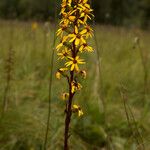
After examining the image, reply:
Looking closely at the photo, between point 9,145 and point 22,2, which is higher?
point 22,2

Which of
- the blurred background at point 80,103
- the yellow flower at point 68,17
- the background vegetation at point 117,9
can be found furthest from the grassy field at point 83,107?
the background vegetation at point 117,9

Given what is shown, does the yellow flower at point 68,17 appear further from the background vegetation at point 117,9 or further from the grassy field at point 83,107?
the background vegetation at point 117,9

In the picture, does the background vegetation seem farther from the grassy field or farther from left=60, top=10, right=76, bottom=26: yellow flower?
left=60, top=10, right=76, bottom=26: yellow flower

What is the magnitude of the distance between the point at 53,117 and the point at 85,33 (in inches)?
79.4

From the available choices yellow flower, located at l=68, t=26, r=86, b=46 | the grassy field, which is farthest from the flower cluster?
the grassy field

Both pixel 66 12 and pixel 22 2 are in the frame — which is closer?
pixel 66 12

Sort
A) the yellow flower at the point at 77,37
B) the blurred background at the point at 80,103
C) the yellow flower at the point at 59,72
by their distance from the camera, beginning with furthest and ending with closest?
1. the blurred background at the point at 80,103
2. the yellow flower at the point at 59,72
3. the yellow flower at the point at 77,37

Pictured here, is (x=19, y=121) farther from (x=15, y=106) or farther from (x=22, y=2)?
(x=22, y=2)

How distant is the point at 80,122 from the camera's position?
445cm

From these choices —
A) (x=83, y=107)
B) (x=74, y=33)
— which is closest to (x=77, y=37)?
(x=74, y=33)

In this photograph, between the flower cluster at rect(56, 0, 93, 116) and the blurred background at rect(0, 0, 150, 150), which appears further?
the blurred background at rect(0, 0, 150, 150)

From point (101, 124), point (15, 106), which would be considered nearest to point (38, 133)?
point (15, 106)

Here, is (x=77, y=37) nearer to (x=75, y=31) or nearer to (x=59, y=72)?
(x=75, y=31)

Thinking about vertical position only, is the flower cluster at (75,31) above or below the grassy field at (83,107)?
above
